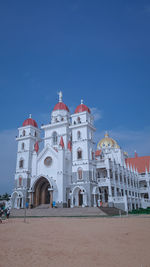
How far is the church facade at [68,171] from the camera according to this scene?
3475 cm

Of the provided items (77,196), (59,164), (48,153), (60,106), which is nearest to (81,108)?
(60,106)

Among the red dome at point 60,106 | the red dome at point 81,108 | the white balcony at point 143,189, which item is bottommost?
the white balcony at point 143,189

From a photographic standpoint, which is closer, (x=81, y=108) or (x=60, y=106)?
(x=81, y=108)

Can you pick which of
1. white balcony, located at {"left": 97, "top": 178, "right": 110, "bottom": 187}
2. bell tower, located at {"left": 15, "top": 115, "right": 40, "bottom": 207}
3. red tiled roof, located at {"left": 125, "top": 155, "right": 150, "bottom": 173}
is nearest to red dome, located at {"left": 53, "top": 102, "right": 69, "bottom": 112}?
bell tower, located at {"left": 15, "top": 115, "right": 40, "bottom": 207}

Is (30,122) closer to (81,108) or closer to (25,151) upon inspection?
(25,151)

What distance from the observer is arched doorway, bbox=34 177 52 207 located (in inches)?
1459

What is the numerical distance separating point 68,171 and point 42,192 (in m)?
6.04

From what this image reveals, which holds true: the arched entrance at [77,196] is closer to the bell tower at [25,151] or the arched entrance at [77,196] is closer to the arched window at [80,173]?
the arched window at [80,173]

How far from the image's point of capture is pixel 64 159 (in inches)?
1455

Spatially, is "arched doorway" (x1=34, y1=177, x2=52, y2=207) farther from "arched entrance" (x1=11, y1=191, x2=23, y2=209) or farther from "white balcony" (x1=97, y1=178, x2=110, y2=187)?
"white balcony" (x1=97, y1=178, x2=110, y2=187)

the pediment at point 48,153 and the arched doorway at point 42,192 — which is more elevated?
the pediment at point 48,153

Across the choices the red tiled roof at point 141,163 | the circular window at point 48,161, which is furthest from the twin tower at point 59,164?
the red tiled roof at point 141,163

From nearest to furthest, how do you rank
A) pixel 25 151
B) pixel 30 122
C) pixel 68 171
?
pixel 68 171 → pixel 25 151 → pixel 30 122

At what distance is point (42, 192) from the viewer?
124 feet
